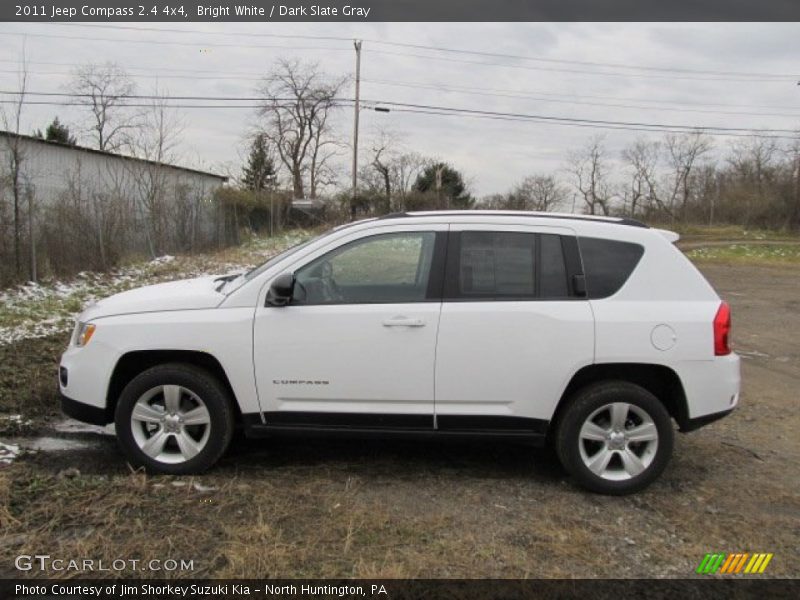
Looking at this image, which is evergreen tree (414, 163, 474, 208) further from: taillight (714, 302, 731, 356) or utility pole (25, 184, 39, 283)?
taillight (714, 302, 731, 356)

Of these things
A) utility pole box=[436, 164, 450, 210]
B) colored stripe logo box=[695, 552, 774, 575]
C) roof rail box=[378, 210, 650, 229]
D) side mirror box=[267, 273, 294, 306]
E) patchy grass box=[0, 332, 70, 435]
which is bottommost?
colored stripe logo box=[695, 552, 774, 575]

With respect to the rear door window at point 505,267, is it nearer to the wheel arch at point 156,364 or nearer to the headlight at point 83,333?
the wheel arch at point 156,364

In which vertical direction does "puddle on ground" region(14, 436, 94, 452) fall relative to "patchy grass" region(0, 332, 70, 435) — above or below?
below

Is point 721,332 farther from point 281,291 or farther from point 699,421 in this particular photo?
point 281,291

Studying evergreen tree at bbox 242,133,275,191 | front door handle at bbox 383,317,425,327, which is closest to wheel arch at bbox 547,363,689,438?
front door handle at bbox 383,317,425,327

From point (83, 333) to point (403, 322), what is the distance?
6.98 feet

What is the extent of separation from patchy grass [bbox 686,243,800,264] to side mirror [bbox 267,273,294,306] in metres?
25.9

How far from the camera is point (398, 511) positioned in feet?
12.4

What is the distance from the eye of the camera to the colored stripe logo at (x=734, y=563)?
3277 millimetres

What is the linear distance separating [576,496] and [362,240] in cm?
215

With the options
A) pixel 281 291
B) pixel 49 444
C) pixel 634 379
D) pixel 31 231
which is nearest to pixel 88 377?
pixel 49 444

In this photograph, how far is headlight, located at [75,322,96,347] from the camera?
164 inches

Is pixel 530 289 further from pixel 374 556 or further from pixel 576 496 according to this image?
pixel 374 556

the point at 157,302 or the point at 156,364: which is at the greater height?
the point at 157,302
